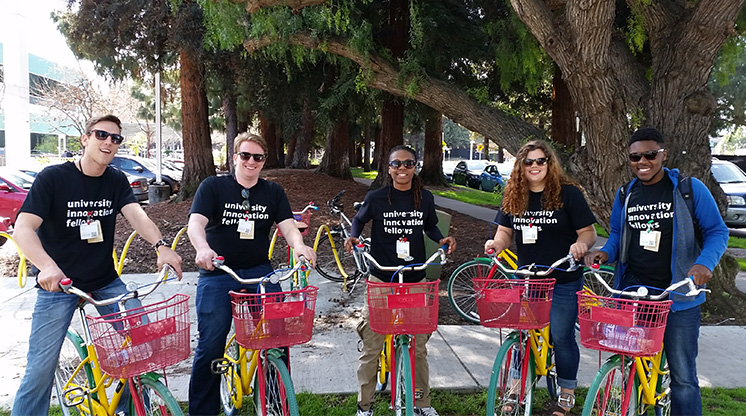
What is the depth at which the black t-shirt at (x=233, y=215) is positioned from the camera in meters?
3.40


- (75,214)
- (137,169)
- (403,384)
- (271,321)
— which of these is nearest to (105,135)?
(75,214)

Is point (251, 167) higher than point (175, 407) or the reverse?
higher

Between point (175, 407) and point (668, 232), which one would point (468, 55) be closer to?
point (668, 232)

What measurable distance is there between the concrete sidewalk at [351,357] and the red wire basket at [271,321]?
5.48 feet

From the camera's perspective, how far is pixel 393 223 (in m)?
3.71

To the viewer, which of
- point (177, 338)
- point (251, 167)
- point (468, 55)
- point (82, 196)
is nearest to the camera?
point (177, 338)

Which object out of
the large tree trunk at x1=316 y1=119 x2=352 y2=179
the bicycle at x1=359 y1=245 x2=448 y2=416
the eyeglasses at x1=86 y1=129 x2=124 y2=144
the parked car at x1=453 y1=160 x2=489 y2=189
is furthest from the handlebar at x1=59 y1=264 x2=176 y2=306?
the parked car at x1=453 y1=160 x2=489 y2=189

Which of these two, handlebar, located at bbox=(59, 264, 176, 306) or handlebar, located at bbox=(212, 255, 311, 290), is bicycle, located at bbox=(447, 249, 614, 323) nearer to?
handlebar, located at bbox=(212, 255, 311, 290)

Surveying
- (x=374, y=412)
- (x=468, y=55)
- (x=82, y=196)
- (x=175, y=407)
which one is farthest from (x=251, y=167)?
(x=468, y=55)

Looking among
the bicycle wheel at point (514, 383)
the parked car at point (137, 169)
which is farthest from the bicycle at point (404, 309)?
the parked car at point (137, 169)

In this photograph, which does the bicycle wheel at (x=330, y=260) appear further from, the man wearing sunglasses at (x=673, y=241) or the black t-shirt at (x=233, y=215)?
the man wearing sunglasses at (x=673, y=241)

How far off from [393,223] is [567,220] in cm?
116

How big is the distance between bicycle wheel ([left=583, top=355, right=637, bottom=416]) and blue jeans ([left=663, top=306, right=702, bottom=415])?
0.28 metres

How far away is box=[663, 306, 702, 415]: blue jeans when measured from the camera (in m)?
3.16
